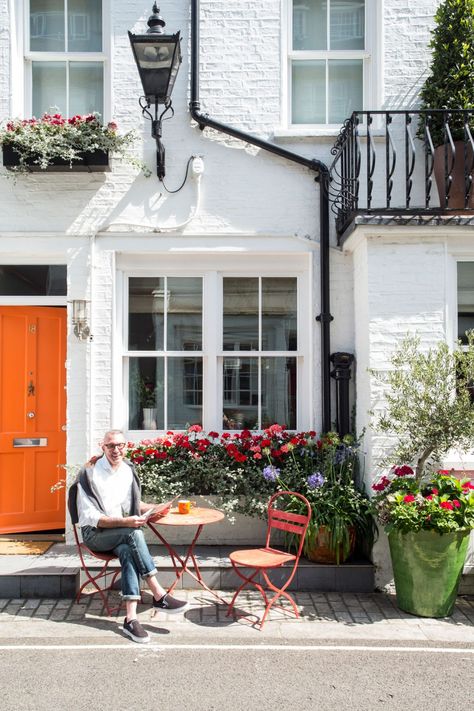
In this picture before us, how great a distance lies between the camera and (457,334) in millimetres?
6324

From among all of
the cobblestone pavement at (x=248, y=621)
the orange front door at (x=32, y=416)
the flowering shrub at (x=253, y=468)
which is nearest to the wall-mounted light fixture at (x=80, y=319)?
the orange front door at (x=32, y=416)

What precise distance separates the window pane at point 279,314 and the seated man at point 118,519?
7.06 ft

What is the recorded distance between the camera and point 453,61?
614 cm

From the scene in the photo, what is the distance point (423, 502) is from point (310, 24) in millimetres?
4824

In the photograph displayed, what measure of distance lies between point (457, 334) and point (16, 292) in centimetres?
428

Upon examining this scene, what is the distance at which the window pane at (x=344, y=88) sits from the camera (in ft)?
22.8

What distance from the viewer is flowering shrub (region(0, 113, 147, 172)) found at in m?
6.30

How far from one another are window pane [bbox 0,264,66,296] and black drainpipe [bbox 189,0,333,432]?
2042 mm

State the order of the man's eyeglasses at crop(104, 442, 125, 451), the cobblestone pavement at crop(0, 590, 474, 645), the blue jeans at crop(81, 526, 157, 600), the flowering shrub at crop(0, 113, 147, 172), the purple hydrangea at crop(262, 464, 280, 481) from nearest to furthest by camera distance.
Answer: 1. the cobblestone pavement at crop(0, 590, 474, 645)
2. the blue jeans at crop(81, 526, 157, 600)
3. the man's eyeglasses at crop(104, 442, 125, 451)
4. the purple hydrangea at crop(262, 464, 280, 481)
5. the flowering shrub at crop(0, 113, 147, 172)

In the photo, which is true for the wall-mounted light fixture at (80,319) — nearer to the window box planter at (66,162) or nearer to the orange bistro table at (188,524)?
the window box planter at (66,162)

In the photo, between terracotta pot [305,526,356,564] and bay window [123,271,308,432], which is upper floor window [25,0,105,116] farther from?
terracotta pot [305,526,356,564]

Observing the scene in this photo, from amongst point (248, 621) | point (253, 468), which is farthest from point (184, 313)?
point (248, 621)

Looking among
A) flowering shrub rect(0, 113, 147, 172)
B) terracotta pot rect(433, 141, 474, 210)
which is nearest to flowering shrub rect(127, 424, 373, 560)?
terracotta pot rect(433, 141, 474, 210)

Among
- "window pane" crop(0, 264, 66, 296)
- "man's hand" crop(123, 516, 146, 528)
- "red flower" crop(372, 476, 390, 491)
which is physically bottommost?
"man's hand" crop(123, 516, 146, 528)
